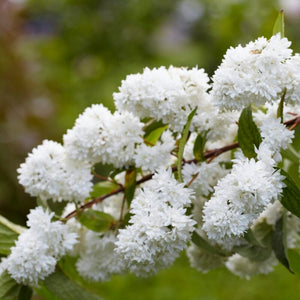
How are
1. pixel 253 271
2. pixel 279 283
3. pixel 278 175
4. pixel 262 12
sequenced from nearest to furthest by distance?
1. pixel 278 175
2. pixel 253 271
3. pixel 279 283
4. pixel 262 12

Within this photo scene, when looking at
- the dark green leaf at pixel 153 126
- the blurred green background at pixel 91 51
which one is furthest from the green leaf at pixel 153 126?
the blurred green background at pixel 91 51

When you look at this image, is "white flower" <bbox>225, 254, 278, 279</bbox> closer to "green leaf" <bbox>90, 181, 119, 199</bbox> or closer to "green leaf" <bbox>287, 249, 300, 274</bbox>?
"green leaf" <bbox>287, 249, 300, 274</bbox>

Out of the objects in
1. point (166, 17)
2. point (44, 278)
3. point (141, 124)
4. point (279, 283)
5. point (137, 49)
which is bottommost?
point (44, 278)

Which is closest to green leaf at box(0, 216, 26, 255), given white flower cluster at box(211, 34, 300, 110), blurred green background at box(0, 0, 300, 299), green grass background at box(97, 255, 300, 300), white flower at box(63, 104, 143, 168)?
white flower at box(63, 104, 143, 168)

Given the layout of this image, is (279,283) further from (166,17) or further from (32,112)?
(166,17)

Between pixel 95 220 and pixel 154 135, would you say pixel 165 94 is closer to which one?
pixel 154 135

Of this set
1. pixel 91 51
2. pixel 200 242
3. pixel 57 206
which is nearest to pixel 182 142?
pixel 200 242

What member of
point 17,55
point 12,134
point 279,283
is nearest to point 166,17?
point 17,55
